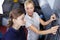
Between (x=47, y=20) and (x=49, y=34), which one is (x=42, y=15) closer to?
(x=47, y=20)

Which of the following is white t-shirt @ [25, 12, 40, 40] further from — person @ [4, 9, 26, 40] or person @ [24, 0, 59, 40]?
person @ [4, 9, 26, 40]

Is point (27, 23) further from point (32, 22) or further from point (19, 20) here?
point (19, 20)

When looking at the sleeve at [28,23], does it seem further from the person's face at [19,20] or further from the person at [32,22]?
the person's face at [19,20]

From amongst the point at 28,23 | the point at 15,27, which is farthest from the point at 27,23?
the point at 15,27

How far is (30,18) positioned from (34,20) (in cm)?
6

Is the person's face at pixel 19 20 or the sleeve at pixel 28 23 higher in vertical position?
the person's face at pixel 19 20

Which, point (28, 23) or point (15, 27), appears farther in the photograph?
point (28, 23)

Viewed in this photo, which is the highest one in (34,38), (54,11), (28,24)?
(54,11)

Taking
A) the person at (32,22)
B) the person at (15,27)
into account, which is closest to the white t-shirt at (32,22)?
the person at (32,22)

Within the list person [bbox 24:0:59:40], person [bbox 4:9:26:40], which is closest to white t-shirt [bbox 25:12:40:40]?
person [bbox 24:0:59:40]

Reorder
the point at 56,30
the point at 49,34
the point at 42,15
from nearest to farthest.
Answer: the point at 56,30 < the point at 49,34 < the point at 42,15

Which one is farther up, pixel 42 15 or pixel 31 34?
pixel 42 15

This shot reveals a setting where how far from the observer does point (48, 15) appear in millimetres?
2098

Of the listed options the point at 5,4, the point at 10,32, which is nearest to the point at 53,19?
the point at 10,32
